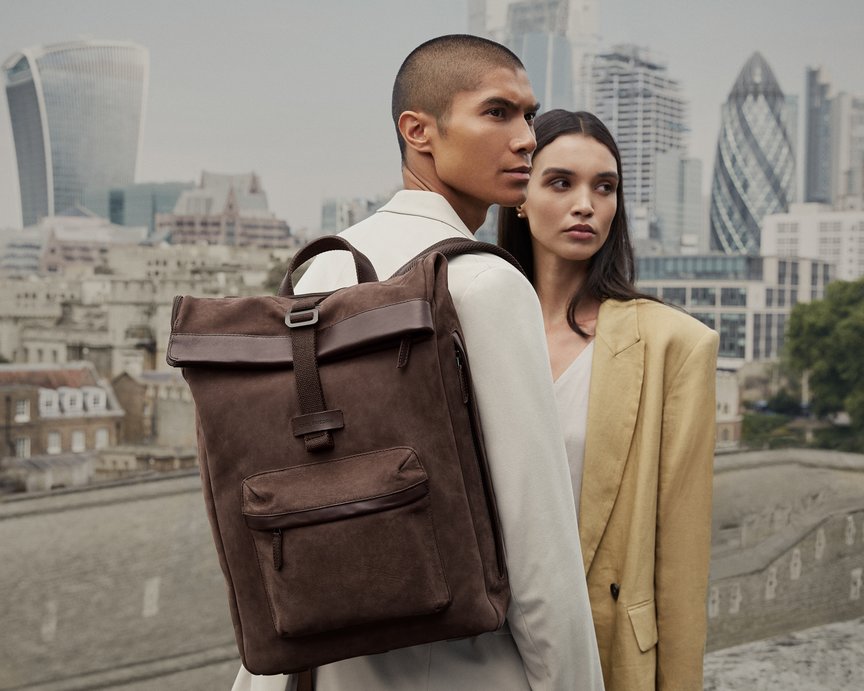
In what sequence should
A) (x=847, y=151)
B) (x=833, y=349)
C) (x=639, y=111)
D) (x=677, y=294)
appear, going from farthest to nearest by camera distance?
1. (x=847, y=151)
2. (x=677, y=294)
3. (x=639, y=111)
4. (x=833, y=349)

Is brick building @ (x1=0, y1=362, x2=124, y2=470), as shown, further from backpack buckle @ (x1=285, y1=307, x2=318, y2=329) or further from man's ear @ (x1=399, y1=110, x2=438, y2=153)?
backpack buckle @ (x1=285, y1=307, x2=318, y2=329)

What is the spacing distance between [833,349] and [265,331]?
1844cm

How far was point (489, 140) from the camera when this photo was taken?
90 cm

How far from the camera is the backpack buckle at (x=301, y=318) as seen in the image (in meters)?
0.76

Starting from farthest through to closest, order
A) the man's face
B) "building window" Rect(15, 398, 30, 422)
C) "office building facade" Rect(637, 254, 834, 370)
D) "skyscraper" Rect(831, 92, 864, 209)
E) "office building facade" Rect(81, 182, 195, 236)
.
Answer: "office building facade" Rect(637, 254, 834, 370) < "skyscraper" Rect(831, 92, 864, 209) < "office building facade" Rect(81, 182, 195, 236) < "building window" Rect(15, 398, 30, 422) < the man's face

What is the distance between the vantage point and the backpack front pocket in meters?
0.74

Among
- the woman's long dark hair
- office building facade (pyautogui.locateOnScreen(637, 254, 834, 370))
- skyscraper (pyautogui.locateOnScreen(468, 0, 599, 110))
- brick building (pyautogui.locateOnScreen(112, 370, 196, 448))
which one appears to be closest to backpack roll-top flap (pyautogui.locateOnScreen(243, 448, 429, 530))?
the woman's long dark hair

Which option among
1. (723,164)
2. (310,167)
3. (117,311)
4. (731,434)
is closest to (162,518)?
(117,311)

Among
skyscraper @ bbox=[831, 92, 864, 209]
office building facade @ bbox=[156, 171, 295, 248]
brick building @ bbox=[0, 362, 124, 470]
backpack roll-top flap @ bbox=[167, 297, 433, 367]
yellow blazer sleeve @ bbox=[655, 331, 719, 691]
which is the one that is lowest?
brick building @ bbox=[0, 362, 124, 470]

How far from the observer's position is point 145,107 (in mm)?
15586

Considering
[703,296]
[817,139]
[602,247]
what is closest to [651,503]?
[602,247]

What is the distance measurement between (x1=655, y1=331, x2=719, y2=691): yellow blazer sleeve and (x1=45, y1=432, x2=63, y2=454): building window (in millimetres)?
14126

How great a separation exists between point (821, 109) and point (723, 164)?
2178mm

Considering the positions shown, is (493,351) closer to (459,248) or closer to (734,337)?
(459,248)
